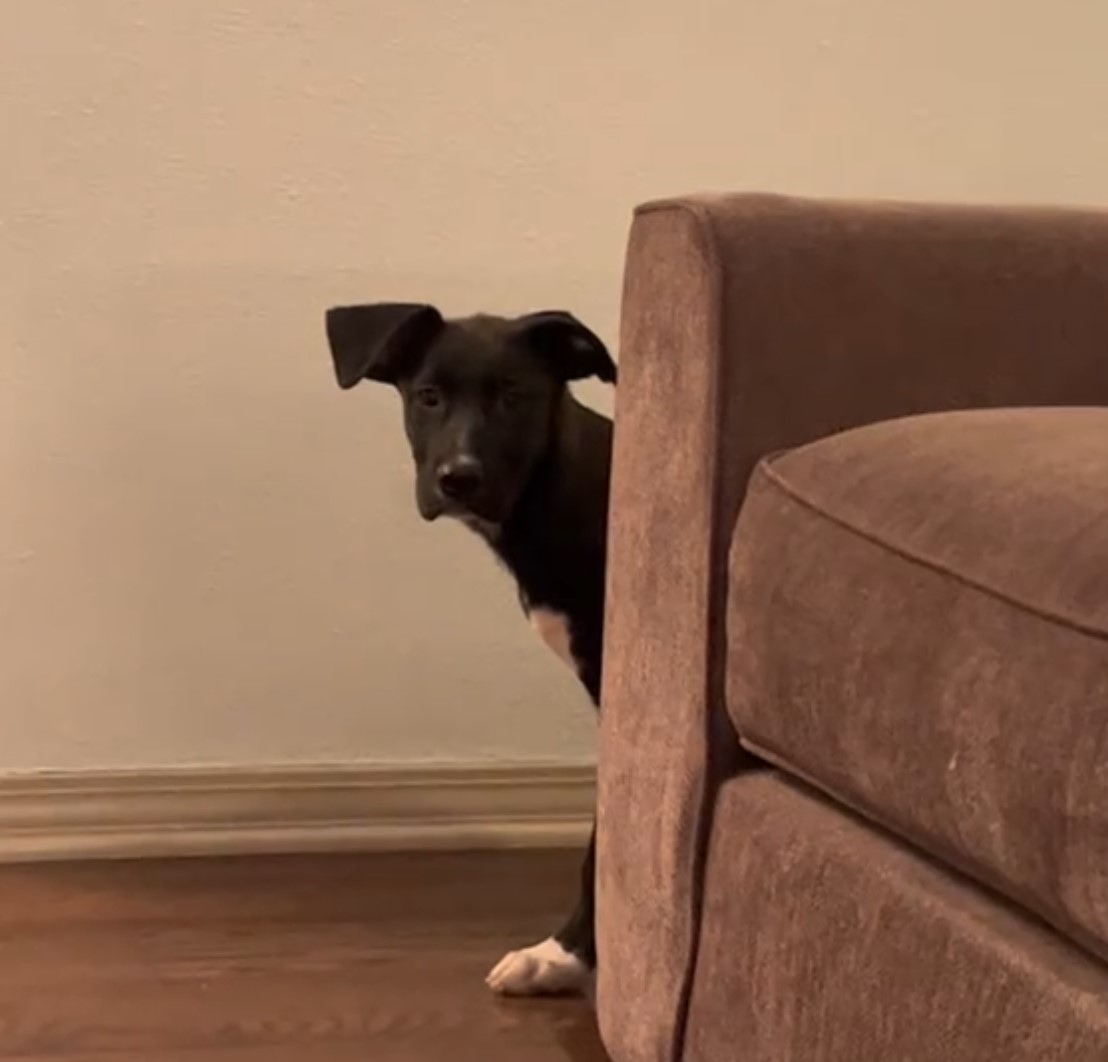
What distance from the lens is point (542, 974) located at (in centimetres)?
165

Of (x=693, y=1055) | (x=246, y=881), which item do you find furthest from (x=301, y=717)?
(x=693, y=1055)

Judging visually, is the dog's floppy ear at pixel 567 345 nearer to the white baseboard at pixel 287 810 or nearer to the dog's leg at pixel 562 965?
the dog's leg at pixel 562 965

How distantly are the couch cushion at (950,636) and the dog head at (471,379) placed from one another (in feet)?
1.82

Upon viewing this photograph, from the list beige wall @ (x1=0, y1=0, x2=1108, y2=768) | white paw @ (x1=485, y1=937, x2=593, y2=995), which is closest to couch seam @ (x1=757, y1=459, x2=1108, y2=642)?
white paw @ (x1=485, y1=937, x2=593, y2=995)

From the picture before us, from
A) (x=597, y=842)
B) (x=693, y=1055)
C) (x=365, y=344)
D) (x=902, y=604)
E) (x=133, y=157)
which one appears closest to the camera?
(x=902, y=604)

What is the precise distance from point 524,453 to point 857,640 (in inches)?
28.7

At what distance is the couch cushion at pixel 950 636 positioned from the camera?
83 cm

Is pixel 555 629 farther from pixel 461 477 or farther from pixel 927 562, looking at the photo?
pixel 927 562

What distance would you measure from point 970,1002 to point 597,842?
520mm

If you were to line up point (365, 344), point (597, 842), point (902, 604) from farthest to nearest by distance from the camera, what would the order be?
point (365, 344), point (597, 842), point (902, 604)

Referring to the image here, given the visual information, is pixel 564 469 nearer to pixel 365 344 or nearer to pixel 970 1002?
pixel 365 344

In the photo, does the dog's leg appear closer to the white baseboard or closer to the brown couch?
the brown couch

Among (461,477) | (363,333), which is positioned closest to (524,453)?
(461,477)

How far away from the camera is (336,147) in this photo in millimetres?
1990
